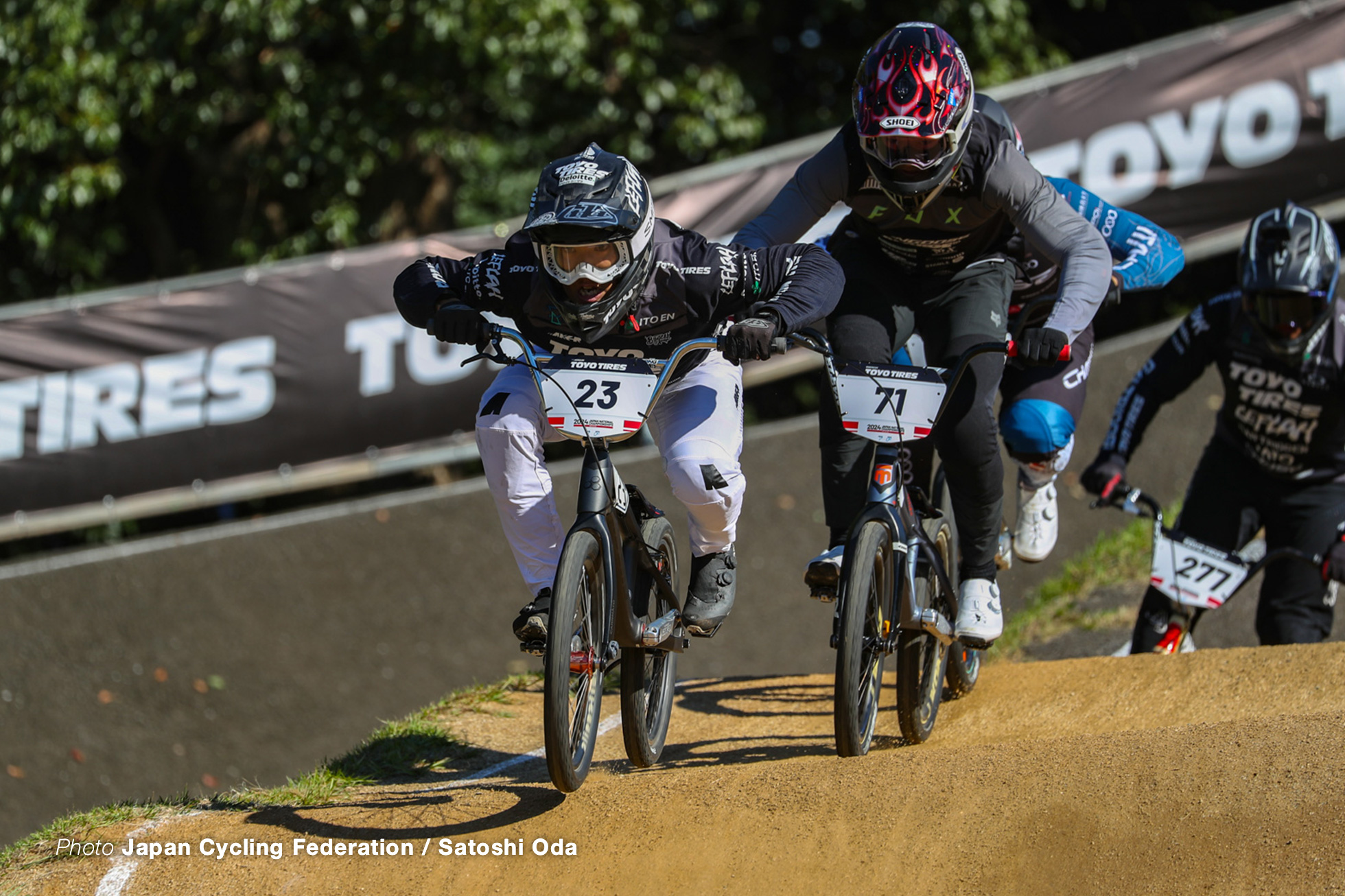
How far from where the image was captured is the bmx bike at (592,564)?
13.1 feet

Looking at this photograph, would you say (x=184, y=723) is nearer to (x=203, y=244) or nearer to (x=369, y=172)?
(x=369, y=172)

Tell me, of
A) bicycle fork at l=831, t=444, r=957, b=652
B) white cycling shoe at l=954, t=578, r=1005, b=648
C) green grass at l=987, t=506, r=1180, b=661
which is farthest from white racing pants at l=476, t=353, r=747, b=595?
green grass at l=987, t=506, r=1180, b=661

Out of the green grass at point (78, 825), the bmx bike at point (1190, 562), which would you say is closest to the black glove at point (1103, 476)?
the bmx bike at point (1190, 562)


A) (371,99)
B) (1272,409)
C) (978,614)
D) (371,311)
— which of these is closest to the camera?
(978,614)

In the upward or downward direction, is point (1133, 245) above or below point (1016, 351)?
above

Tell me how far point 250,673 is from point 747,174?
212 inches

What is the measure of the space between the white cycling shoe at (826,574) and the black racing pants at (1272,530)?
8.23 ft

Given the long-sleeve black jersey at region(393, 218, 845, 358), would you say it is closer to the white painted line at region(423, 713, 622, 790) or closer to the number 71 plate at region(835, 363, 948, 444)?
the number 71 plate at region(835, 363, 948, 444)

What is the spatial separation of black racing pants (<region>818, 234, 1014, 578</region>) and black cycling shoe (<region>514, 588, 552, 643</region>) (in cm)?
132

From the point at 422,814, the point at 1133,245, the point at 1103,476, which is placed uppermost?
the point at 1133,245

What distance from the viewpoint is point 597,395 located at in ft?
13.9

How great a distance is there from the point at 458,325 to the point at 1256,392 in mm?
4036

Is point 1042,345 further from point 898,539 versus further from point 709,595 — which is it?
point 709,595

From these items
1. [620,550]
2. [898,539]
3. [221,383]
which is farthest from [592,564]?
[221,383]
